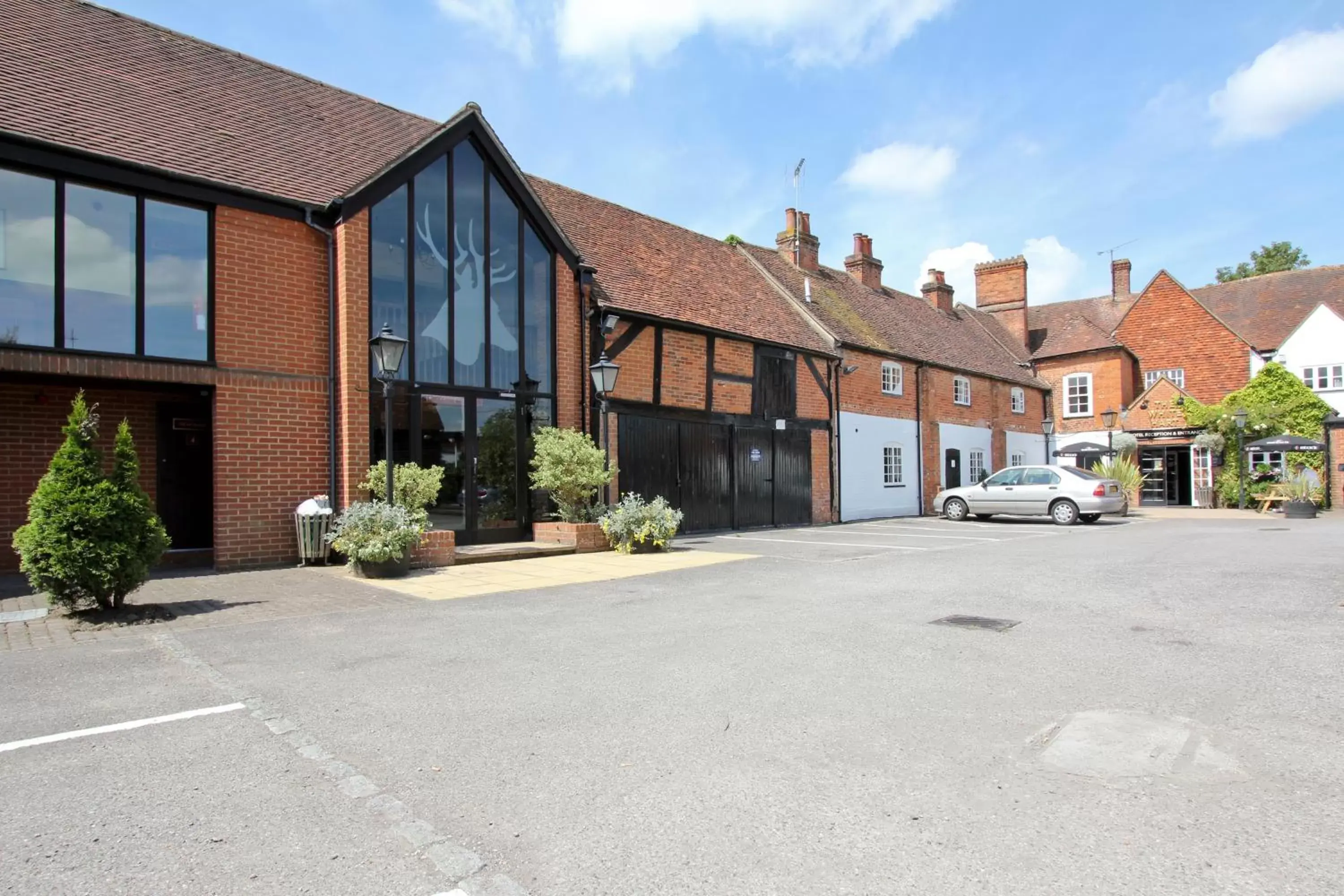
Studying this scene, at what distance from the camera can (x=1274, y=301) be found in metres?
30.5

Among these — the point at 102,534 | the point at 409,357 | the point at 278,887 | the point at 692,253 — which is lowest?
the point at 278,887

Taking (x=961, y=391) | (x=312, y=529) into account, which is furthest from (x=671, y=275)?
(x=961, y=391)

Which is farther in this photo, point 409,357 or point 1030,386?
point 1030,386

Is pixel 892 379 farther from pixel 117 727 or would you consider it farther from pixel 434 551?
pixel 117 727

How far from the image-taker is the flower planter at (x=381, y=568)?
968cm

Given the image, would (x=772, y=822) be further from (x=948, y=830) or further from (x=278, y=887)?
(x=278, y=887)

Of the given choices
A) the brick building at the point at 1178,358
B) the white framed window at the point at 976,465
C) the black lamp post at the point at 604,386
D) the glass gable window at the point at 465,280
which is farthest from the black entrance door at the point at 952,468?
the glass gable window at the point at 465,280

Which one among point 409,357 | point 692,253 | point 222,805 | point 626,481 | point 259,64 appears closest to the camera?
point 222,805

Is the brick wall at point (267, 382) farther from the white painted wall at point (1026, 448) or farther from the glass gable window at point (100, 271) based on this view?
the white painted wall at point (1026, 448)

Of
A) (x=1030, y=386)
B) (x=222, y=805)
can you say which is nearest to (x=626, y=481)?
(x=222, y=805)

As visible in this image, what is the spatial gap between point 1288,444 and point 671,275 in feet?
68.7

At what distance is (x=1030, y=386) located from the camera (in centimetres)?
3020

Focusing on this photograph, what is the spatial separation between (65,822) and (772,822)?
2.79 m

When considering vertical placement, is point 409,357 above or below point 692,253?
below
